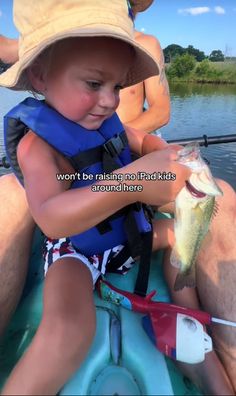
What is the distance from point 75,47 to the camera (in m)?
1.43

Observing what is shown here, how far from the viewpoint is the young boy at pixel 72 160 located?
1.28 m

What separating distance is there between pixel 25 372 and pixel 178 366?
589 millimetres

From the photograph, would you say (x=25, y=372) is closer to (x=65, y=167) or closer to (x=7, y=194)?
(x=65, y=167)

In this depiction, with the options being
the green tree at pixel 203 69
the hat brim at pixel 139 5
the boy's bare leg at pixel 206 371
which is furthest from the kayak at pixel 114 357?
the green tree at pixel 203 69

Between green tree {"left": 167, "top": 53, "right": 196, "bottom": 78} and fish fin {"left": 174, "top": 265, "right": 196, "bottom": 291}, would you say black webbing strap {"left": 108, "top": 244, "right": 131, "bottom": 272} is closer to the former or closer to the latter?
fish fin {"left": 174, "top": 265, "right": 196, "bottom": 291}

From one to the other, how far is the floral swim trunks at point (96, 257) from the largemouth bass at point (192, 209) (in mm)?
466

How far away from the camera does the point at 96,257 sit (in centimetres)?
182

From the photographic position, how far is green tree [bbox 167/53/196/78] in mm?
39006

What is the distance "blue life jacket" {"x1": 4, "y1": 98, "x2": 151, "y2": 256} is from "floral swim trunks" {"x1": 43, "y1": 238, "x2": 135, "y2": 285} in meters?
0.03

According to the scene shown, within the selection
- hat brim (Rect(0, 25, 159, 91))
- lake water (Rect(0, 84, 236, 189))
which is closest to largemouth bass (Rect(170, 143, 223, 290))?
hat brim (Rect(0, 25, 159, 91))

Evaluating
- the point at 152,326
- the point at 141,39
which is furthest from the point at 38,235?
the point at 141,39

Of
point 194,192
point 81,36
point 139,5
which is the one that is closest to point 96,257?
point 194,192

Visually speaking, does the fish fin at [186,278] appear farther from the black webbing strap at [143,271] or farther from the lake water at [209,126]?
the lake water at [209,126]

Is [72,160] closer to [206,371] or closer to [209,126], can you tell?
[206,371]
